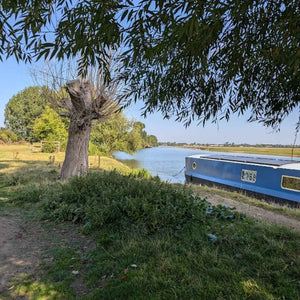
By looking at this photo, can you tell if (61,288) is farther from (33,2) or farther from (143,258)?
(33,2)

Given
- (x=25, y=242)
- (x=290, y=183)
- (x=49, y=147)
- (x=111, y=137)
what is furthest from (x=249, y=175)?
(x=49, y=147)

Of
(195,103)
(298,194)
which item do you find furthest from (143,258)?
(298,194)

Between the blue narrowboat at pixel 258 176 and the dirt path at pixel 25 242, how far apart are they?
275 inches

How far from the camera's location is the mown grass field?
224 cm

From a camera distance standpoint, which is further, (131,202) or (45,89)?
(45,89)

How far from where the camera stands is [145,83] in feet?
9.41

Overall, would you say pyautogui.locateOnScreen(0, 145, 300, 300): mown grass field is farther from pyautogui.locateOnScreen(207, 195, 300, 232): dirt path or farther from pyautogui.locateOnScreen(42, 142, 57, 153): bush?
pyautogui.locateOnScreen(42, 142, 57, 153): bush

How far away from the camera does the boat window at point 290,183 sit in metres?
7.75

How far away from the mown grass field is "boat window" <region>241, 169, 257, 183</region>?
226 inches

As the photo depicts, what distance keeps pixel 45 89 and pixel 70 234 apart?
593 centimetres

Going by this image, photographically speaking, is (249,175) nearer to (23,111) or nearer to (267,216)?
(267,216)

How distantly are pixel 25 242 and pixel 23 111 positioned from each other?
4144cm

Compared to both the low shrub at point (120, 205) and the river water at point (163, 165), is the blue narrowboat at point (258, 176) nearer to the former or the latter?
the river water at point (163, 165)

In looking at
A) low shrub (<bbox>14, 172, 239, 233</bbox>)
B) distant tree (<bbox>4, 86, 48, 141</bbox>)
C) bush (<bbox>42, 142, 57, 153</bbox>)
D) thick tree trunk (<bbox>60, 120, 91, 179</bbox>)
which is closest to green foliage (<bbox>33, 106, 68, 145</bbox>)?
bush (<bbox>42, 142, 57, 153</bbox>)
